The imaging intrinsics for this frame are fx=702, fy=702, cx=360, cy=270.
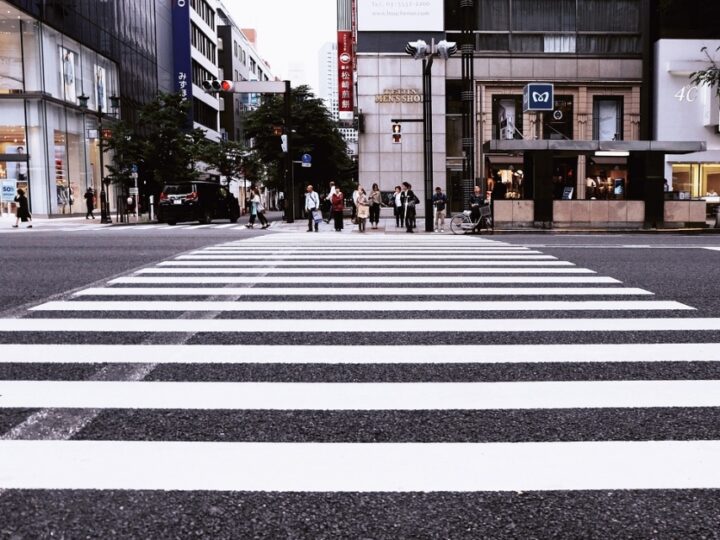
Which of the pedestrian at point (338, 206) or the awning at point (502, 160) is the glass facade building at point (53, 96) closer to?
the pedestrian at point (338, 206)

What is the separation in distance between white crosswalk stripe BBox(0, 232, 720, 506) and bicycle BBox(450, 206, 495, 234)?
1390 centimetres

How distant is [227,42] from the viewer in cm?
8319

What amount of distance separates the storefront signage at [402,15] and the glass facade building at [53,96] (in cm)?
1492

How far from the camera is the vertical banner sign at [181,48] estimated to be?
204ft

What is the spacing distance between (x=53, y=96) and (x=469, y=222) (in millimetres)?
25997

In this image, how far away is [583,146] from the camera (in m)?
23.3

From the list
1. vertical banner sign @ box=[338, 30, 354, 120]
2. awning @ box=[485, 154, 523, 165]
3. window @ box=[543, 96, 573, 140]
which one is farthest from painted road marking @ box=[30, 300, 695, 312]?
vertical banner sign @ box=[338, 30, 354, 120]

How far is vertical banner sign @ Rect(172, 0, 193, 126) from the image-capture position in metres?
62.3

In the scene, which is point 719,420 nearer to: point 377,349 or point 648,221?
point 377,349

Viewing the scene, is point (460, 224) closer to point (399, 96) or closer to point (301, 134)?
point (399, 96)

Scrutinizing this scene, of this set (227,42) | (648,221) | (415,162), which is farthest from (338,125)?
(227,42)

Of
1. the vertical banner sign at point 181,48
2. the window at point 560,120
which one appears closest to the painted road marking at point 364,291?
the window at point 560,120

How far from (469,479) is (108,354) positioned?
3.29 m

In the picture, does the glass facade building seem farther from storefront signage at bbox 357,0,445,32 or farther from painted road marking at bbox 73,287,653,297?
painted road marking at bbox 73,287,653,297
